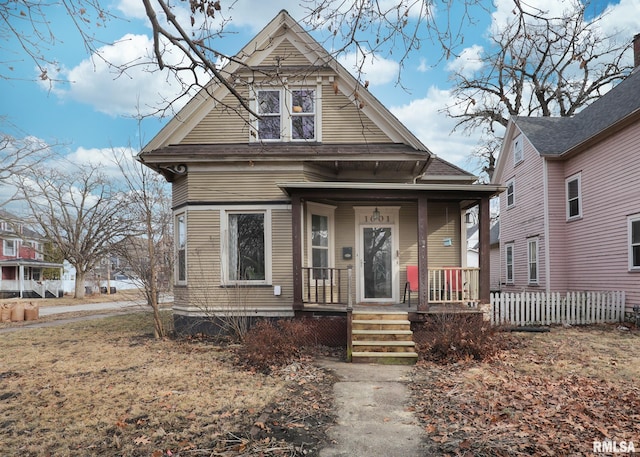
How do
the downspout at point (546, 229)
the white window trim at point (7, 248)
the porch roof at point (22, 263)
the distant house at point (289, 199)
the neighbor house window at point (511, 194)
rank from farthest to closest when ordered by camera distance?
the white window trim at point (7, 248), the porch roof at point (22, 263), the neighbor house window at point (511, 194), the downspout at point (546, 229), the distant house at point (289, 199)

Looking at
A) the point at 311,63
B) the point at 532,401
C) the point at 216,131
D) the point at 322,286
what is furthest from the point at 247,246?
the point at 532,401

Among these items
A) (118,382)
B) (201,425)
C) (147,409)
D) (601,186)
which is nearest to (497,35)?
(201,425)

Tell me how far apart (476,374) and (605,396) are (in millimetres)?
1591

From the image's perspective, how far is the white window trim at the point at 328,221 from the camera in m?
9.84

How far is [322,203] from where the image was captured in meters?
10.1

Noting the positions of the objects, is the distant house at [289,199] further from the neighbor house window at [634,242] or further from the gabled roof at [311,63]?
the neighbor house window at [634,242]

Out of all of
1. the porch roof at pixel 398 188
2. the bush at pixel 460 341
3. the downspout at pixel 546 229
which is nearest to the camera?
the bush at pixel 460 341

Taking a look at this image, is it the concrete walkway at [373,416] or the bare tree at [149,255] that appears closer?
the concrete walkway at [373,416]

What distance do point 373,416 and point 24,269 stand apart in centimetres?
4324

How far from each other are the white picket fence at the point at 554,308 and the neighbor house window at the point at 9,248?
138 ft

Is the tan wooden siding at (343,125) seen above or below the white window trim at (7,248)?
above

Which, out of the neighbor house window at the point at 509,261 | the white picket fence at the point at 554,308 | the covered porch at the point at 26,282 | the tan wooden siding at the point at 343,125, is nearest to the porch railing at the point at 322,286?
the tan wooden siding at the point at 343,125

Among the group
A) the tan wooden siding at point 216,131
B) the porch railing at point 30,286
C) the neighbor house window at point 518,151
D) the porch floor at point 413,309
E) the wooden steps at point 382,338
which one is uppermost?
the neighbor house window at point 518,151

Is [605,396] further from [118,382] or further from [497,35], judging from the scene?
[118,382]
